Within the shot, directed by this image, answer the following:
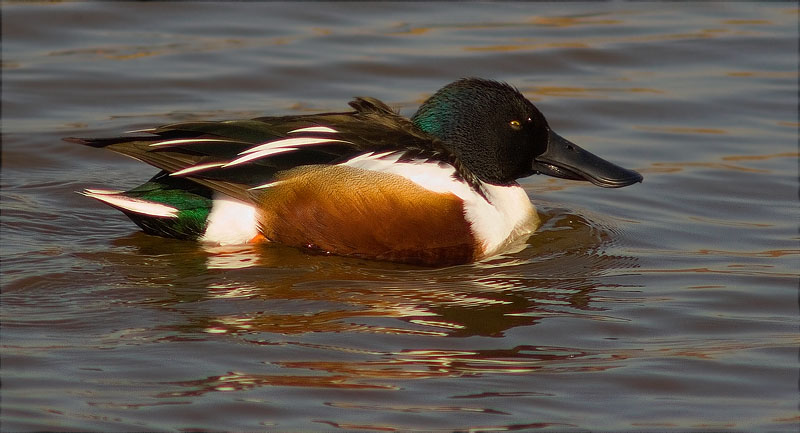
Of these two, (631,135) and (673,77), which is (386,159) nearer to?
(631,135)

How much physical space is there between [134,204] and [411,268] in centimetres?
138

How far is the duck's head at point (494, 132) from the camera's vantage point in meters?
6.48

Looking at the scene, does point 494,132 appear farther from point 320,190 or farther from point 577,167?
point 320,190

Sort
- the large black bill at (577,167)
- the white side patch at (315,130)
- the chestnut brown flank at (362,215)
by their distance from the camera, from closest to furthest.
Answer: the chestnut brown flank at (362,215) → the white side patch at (315,130) → the large black bill at (577,167)

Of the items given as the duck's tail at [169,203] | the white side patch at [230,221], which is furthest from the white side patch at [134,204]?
the white side patch at [230,221]

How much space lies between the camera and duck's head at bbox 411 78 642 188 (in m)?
6.48

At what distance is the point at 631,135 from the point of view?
8.61m

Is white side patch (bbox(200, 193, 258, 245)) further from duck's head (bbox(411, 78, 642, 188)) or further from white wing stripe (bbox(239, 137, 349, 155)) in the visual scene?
duck's head (bbox(411, 78, 642, 188))

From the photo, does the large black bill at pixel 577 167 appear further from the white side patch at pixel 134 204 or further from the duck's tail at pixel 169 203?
the white side patch at pixel 134 204

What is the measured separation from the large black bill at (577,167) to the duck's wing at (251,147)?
29.1 inches

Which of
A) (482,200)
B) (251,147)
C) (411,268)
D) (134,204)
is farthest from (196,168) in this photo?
(482,200)

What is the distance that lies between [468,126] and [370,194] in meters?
0.80

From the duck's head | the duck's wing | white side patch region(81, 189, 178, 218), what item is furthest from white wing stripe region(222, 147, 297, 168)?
the duck's head

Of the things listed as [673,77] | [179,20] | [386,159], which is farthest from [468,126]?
[179,20]
